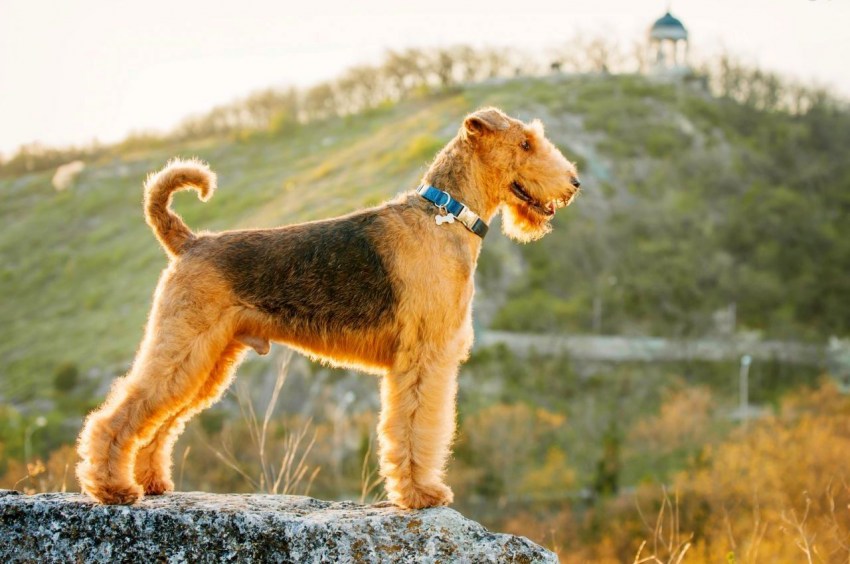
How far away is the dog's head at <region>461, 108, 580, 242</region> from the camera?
6285 mm

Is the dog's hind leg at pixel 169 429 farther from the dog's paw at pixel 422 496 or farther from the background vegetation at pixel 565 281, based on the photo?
the background vegetation at pixel 565 281

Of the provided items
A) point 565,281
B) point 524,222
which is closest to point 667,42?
point 565,281

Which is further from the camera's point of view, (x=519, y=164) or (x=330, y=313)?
(x=519, y=164)

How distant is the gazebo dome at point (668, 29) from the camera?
327 feet

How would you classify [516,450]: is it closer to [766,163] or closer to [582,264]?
[582,264]

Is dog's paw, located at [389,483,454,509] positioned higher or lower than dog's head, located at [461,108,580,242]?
lower

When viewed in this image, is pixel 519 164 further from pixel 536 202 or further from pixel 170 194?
pixel 170 194

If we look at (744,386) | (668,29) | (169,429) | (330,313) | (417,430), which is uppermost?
(668,29)

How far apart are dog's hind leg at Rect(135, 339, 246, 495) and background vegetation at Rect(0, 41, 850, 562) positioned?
22.0 m

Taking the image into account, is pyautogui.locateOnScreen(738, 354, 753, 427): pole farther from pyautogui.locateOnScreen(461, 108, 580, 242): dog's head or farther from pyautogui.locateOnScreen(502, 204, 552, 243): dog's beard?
pyautogui.locateOnScreen(461, 108, 580, 242): dog's head

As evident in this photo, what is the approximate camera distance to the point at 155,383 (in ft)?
18.4

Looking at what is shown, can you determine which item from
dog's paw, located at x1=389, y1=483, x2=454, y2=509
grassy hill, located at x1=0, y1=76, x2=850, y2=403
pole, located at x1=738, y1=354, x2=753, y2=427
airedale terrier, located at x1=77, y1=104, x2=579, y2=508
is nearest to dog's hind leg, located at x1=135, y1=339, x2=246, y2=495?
airedale terrier, located at x1=77, y1=104, x2=579, y2=508

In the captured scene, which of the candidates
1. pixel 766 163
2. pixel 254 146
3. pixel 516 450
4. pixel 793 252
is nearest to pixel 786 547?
pixel 516 450

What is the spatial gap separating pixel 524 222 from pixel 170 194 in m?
2.49
